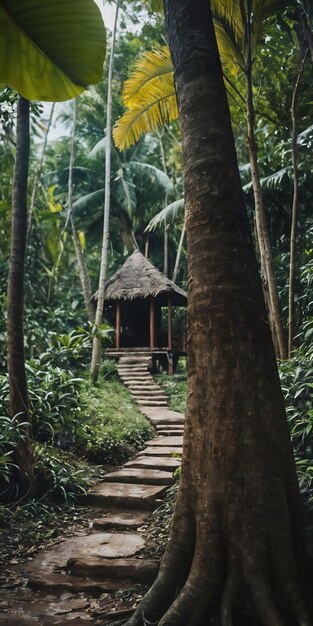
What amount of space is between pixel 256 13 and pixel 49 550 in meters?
6.54

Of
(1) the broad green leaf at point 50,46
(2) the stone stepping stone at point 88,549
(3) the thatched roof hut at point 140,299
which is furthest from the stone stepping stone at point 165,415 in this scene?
(1) the broad green leaf at point 50,46

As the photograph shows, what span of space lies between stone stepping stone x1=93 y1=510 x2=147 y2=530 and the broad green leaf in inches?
144

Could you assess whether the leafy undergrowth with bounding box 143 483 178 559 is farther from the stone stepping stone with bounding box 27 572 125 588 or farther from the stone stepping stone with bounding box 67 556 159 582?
the stone stepping stone with bounding box 27 572 125 588

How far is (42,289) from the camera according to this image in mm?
13797

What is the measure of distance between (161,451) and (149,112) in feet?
17.9

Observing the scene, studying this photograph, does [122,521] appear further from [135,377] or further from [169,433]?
[135,377]

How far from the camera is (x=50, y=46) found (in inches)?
78.8

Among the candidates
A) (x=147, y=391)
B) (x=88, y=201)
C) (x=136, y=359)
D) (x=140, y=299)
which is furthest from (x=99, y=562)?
(x=88, y=201)

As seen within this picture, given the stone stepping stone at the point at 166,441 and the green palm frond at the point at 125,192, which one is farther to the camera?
the green palm frond at the point at 125,192

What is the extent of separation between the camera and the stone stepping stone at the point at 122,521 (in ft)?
13.6

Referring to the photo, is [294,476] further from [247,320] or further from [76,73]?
[76,73]

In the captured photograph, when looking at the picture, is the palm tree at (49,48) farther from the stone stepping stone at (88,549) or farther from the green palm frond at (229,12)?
the green palm frond at (229,12)

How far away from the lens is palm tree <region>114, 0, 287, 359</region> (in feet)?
18.4

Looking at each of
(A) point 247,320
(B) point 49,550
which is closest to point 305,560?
(A) point 247,320
